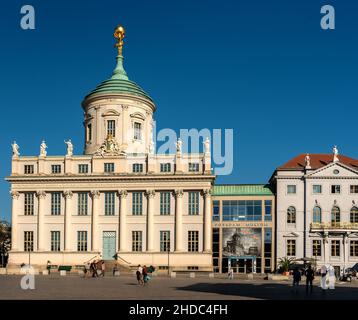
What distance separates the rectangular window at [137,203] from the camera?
79.7 metres

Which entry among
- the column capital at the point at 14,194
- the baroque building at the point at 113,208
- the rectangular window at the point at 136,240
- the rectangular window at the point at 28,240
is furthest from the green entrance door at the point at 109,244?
the column capital at the point at 14,194

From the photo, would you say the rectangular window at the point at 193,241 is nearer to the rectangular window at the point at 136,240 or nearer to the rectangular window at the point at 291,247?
the rectangular window at the point at 136,240

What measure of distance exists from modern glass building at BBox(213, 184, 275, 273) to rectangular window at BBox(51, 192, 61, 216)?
19111 millimetres

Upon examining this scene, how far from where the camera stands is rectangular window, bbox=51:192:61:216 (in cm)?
8094

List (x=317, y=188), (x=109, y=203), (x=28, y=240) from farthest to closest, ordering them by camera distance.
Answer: (x=28, y=240), (x=109, y=203), (x=317, y=188)

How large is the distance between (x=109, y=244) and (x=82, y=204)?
19.4ft

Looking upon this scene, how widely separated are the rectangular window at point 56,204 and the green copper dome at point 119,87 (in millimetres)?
14496

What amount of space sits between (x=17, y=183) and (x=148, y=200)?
1645cm

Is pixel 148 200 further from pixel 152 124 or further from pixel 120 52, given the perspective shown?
pixel 120 52

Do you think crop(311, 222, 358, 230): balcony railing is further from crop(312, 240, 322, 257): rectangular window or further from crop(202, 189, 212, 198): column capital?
crop(202, 189, 212, 198): column capital

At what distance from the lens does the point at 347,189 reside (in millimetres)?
78938

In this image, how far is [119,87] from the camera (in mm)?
85812

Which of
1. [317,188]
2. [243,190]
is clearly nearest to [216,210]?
[243,190]

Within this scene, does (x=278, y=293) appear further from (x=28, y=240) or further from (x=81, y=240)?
(x=28, y=240)
